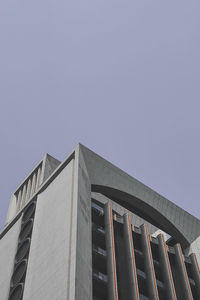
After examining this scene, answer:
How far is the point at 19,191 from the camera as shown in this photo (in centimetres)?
6681

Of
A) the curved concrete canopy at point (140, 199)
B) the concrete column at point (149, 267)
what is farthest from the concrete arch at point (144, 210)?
the concrete column at point (149, 267)

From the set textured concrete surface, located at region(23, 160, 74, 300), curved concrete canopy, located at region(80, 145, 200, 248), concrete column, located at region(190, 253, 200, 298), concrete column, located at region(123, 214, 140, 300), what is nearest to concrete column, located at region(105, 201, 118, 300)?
concrete column, located at region(123, 214, 140, 300)

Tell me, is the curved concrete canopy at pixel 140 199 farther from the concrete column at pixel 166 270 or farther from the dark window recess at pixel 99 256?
the concrete column at pixel 166 270

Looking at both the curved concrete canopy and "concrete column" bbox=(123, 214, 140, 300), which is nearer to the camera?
"concrete column" bbox=(123, 214, 140, 300)

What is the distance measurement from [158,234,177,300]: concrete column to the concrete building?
118mm

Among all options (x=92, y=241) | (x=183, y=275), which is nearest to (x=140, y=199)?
(x=183, y=275)

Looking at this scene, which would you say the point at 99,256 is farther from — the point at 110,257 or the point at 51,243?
the point at 51,243

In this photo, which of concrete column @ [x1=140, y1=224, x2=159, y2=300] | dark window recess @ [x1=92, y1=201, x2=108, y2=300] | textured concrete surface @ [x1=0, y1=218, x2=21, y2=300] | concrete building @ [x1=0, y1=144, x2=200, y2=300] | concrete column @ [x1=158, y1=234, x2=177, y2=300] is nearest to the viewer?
concrete building @ [x1=0, y1=144, x2=200, y2=300]

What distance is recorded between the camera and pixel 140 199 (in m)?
59.1

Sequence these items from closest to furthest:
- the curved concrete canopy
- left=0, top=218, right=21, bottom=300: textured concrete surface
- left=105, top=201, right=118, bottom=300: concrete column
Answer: left=105, top=201, right=118, bottom=300: concrete column, left=0, top=218, right=21, bottom=300: textured concrete surface, the curved concrete canopy

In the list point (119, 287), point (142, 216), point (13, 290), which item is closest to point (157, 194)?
point (142, 216)

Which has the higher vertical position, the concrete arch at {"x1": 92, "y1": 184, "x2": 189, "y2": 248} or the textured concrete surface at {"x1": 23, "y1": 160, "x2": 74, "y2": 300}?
the concrete arch at {"x1": 92, "y1": 184, "x2": 189, "y2": 248}

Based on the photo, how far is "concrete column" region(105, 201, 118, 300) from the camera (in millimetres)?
38281

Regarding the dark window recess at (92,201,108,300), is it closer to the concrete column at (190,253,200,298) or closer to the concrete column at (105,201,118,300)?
the concrete column at (105,201,118,300)
